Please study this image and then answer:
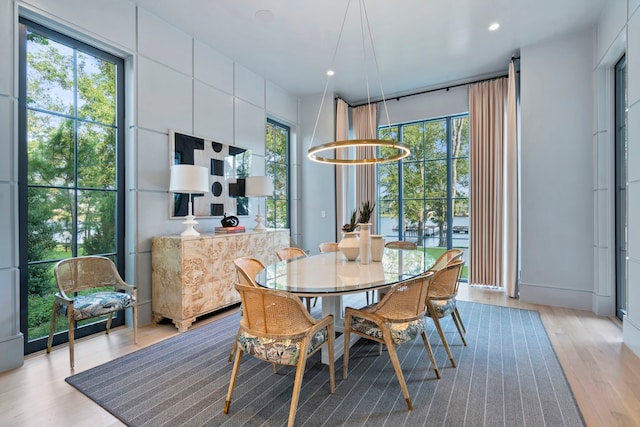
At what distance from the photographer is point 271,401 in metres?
1.93

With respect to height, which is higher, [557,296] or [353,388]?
[557,296]

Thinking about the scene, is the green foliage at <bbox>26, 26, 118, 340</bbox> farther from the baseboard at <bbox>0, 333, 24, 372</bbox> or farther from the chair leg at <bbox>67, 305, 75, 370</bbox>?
the chair leg at <bbox>67, 305, 75, 370</bbox>

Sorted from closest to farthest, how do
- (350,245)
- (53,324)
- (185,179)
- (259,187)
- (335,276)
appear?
(335,276)
(53,324)
(350,245)
(185,179)
(259,187)

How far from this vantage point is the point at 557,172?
12.6 ft

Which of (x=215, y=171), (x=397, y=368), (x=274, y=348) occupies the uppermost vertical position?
(x=215, y=171)

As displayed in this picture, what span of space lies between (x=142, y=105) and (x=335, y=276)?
9.12 feet

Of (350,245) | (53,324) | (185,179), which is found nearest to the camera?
(53,324)

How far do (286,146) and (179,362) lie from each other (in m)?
4.10

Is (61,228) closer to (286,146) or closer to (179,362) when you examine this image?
(179,362)

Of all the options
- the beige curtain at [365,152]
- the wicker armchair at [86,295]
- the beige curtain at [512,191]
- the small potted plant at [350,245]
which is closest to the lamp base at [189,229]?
the wicker armchair at [86,295]

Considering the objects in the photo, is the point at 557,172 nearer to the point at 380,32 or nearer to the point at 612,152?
the point at 612,152

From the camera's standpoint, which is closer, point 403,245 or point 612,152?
point 612,152

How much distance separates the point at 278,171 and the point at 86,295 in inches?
133

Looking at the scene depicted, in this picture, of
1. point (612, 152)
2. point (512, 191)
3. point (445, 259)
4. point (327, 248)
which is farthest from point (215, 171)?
point (612, 152)
